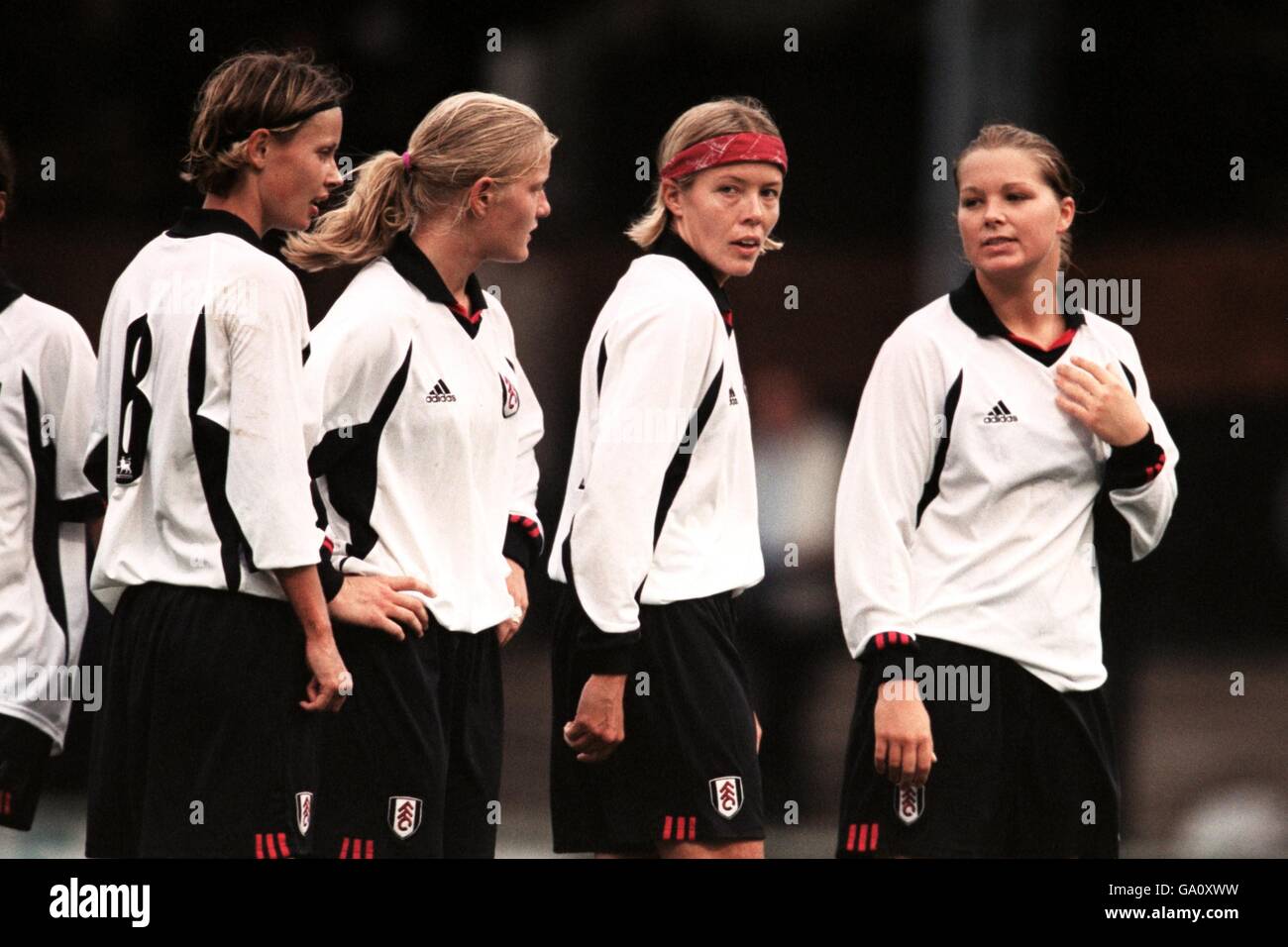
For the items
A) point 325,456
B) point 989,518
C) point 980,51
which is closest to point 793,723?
point 980,51

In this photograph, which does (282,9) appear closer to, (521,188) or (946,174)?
(946,174)

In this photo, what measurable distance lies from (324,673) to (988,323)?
1987 mm

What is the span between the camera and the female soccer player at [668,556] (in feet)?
17.3

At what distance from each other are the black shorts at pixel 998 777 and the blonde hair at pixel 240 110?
78.4 inches

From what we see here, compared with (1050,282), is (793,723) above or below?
below

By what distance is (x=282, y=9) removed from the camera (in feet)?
29.0

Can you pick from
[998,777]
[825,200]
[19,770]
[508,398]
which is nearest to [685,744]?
[998,777]

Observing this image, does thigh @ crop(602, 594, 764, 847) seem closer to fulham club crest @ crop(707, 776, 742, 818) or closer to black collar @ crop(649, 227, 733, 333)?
fulham club crest @ crop(707, 776, 742, 818)

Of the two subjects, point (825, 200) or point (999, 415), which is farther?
point (825, 200)

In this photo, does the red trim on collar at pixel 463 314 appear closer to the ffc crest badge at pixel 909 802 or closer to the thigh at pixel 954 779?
the thigh at pixel 954 779

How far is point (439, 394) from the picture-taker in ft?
16.5

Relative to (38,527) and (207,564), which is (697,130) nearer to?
(207,564)

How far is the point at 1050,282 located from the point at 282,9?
15.0ft

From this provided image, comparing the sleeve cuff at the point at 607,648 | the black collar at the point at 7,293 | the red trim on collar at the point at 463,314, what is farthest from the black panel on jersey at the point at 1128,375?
the black collar at the point at 7,293
